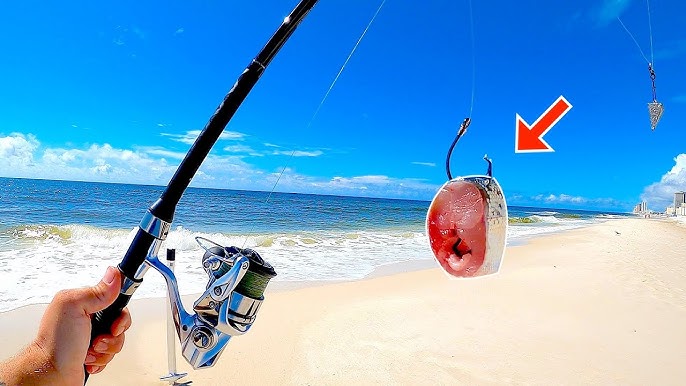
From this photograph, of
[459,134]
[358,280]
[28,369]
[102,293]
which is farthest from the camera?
[358,280]

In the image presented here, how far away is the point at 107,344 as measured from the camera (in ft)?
3.47

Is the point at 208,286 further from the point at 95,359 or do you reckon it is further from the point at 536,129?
the point at 536,129

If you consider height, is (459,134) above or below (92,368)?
above

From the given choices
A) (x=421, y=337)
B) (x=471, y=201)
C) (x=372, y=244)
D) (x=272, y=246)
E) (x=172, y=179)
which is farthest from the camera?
(x=372, y=244)

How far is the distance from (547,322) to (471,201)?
406cm

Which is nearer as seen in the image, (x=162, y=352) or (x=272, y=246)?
(x=162, y=352)

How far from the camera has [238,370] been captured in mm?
3469

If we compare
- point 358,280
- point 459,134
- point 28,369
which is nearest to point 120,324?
point 28,369

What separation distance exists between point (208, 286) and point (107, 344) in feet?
0.88

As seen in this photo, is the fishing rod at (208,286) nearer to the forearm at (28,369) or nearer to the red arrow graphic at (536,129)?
the forearm at (28,369)

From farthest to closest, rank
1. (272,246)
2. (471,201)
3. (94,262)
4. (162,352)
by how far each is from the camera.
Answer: (272,246), (94,262), (162,352), (471,201)

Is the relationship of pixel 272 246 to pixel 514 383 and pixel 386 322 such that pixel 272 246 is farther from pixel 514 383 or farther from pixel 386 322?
pixel 514 383

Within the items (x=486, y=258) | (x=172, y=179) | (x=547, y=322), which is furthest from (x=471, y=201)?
(x=547, y=322)

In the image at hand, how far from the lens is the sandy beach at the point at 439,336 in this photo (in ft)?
11.4
